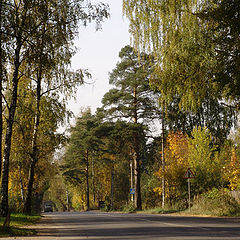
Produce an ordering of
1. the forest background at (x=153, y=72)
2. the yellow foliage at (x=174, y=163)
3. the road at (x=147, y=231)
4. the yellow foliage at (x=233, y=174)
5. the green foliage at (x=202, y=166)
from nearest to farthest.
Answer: the road at (x=147, y=231) → the forest background at (x=153, y=72) → the yellow foliage at (x=233, y=174) → the green foliage at (x=202, y=166) → the yellow foliage at (x=174, y=163)

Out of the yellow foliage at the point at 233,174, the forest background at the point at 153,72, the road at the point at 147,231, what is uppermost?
the forest background at the point at 153,72

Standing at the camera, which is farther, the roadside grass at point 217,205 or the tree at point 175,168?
the tree at point 175,168

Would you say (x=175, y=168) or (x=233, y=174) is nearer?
(x=233, y=174)

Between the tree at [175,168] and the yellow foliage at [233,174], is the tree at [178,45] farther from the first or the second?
the tree at [175,168]

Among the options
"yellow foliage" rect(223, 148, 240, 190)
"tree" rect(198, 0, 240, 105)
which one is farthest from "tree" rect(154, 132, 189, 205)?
"tree" rect(198, 0, 240, 105)

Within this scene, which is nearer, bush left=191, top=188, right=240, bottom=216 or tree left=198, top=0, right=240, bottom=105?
tree left=198, top=0, right=240, bottom=105

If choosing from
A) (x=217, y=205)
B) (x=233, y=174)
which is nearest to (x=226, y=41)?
(x=217, y=205)

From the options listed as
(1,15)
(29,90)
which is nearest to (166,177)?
(29,90)

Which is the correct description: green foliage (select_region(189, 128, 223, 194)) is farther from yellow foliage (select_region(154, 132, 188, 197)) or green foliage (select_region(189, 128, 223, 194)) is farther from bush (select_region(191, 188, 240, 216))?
bush (select_region(191, 188, 240, 216))

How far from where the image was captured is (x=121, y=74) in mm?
42594

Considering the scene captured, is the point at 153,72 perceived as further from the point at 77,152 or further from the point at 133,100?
the point at 77,152

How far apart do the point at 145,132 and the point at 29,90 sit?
2043cm

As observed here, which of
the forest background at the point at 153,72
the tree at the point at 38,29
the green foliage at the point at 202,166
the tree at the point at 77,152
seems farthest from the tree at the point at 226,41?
the tree at the point at 77,152

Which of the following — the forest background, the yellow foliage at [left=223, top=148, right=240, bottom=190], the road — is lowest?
the road
